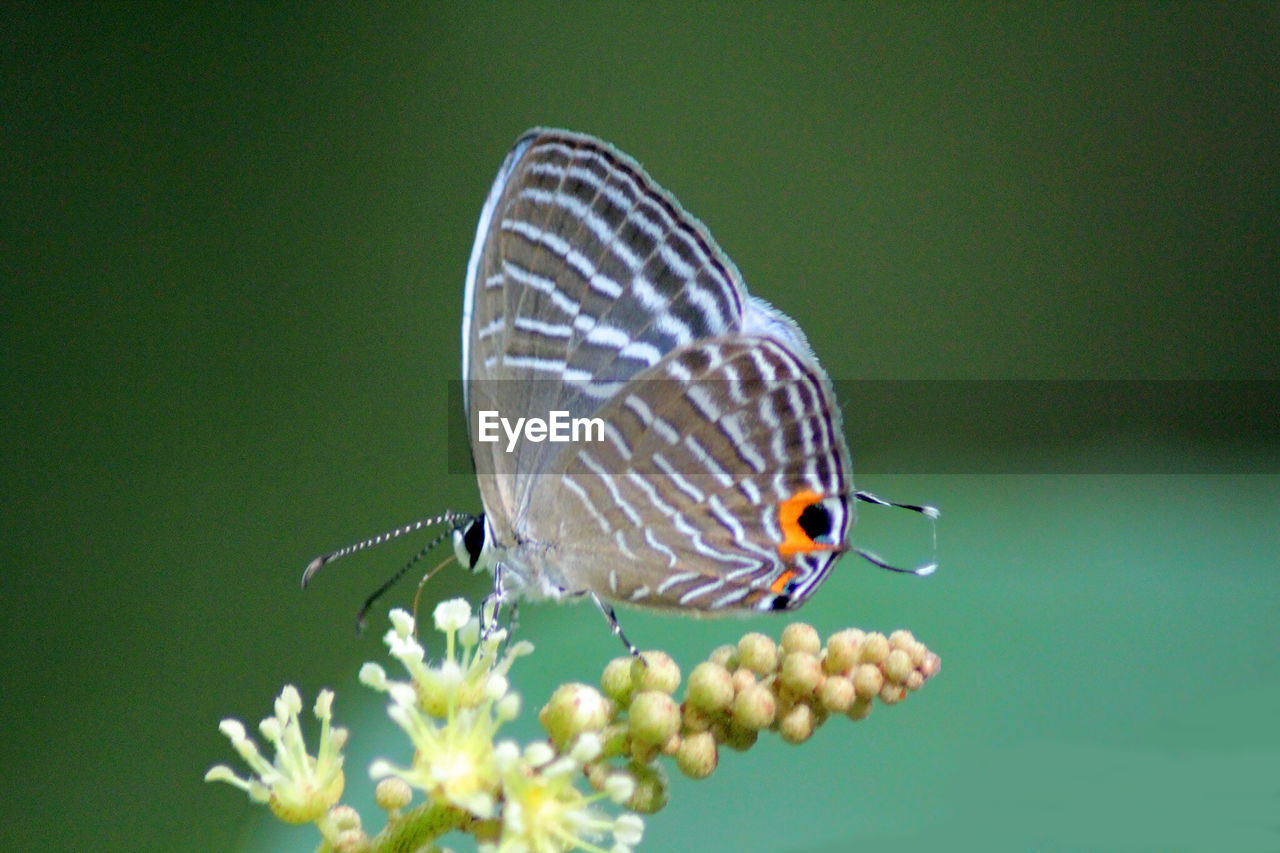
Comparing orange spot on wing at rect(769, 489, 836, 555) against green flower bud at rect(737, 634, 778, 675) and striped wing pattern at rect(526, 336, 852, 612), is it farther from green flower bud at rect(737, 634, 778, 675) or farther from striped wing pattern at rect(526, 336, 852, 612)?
green flower bud at rect(737, 634, 778, 675)

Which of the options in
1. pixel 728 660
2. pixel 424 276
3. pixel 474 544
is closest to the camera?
pixel 728 660

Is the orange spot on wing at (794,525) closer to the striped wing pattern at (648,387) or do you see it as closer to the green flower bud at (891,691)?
the striped wing pattern at (648,387)

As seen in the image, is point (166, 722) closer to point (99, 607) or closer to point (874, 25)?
point (99, 607)

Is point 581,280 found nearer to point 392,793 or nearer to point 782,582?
point 782,582

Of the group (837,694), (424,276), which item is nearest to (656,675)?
(837,694)

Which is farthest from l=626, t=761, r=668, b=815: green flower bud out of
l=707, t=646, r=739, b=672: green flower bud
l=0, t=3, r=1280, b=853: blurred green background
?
l=0, t=3, r=1280, b=853: blurred green background

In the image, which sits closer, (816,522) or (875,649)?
(875,649)

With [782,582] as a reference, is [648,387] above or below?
above
